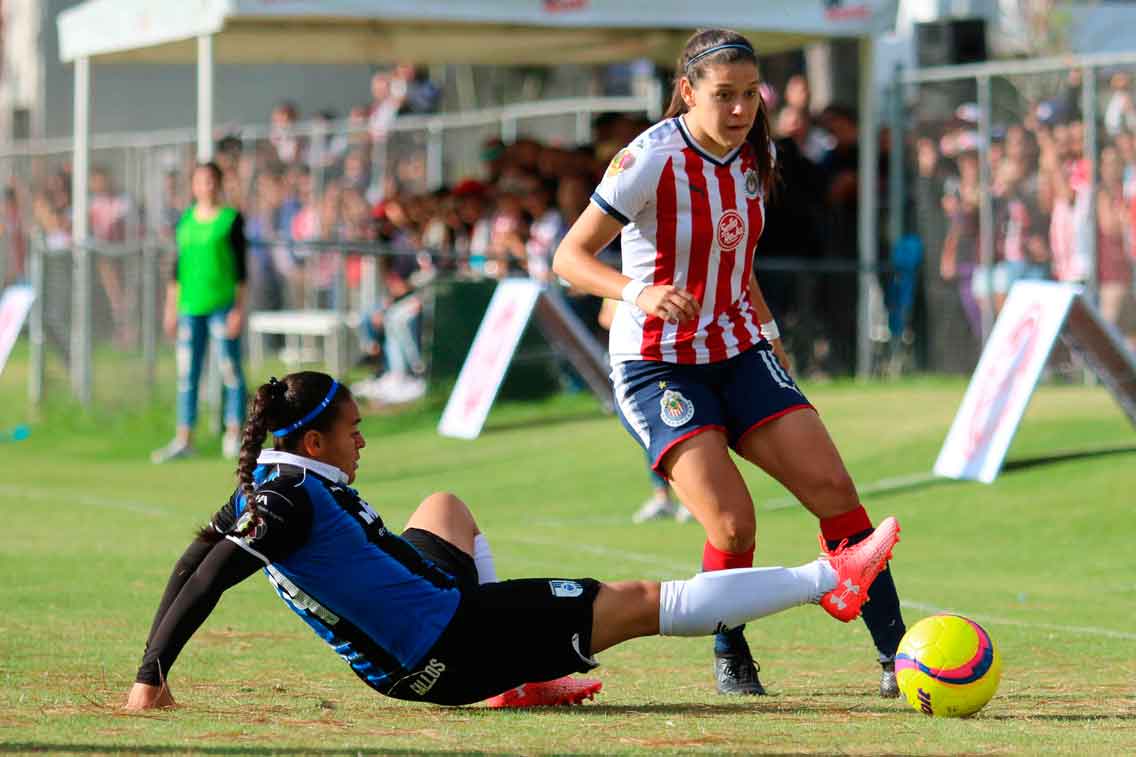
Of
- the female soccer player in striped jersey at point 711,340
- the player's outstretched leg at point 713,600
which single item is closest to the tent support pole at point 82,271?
the female soccer player in striped jersey at point 711,340

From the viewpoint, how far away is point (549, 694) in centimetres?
679

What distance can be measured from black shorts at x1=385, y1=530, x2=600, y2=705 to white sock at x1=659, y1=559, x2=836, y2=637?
0.26 metres

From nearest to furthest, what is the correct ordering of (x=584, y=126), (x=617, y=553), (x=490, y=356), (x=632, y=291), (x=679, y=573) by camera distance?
(x=632, y=291), (x=679, y=573), (x=617, y=553), (x=490, y=356), (x=584, y=126)

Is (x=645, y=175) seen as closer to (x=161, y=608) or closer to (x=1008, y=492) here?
(x=161, y=608)

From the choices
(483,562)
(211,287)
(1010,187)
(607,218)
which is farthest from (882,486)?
(607,218)

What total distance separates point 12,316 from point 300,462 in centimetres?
1610

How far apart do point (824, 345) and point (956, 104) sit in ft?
8.45

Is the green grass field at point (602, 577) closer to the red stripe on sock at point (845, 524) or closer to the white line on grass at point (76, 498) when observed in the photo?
the white line on grass at point (76, 498)

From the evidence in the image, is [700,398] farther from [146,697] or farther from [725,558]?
[146,697]

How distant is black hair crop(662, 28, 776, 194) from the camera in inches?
271

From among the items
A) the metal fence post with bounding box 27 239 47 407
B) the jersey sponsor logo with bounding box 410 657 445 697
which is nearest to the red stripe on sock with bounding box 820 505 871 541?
the jersey sponsor logo with bounding box 410 657 445 697

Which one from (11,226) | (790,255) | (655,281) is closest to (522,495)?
(790,255)

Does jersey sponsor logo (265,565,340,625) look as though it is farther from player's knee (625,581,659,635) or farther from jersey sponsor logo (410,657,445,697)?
player's knee (625,581,659,635)

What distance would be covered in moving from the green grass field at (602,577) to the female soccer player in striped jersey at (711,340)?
23.6 inches
